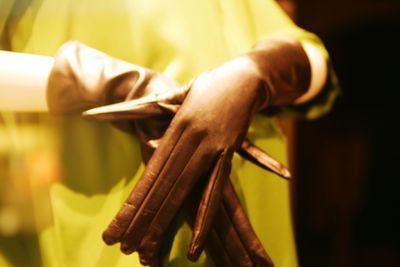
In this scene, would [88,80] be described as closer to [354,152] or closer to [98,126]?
[98,126]

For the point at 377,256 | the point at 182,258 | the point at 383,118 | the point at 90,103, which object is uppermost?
the point at 90,103

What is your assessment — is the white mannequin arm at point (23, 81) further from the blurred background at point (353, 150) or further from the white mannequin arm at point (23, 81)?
the blurred background at point (353, 150)

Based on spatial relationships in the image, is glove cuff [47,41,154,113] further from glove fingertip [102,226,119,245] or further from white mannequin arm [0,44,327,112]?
glove fingertip [102,226,119,245]

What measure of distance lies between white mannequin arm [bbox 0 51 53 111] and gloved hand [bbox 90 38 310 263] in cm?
12

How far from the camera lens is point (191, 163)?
365 millimetres

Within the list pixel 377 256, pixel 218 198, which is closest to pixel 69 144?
pixel 218 198

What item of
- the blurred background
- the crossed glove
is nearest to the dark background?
the blurred background

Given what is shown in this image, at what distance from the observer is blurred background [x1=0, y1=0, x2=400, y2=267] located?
977 millimetres

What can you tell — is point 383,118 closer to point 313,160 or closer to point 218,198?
point 313,160

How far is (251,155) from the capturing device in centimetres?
39

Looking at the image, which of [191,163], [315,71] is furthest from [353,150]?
[191,163]

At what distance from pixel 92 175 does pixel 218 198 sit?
126 millimetres

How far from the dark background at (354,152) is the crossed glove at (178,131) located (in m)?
0.59

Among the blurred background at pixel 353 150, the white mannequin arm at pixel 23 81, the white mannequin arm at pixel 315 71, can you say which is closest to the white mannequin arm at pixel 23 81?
the white mannequin arm at pixel 23 81
